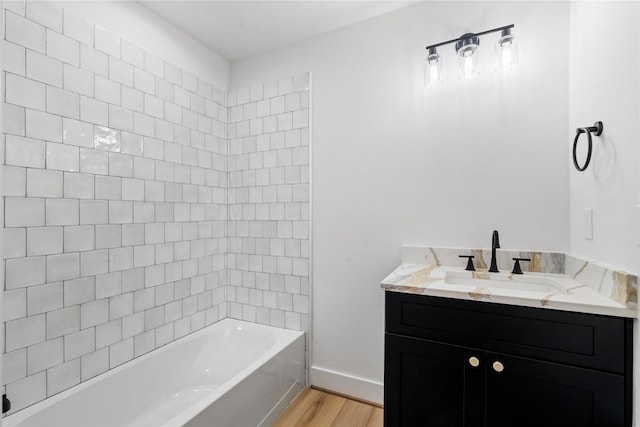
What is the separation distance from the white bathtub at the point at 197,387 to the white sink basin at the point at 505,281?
3.81 ft

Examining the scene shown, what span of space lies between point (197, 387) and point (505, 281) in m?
1.99

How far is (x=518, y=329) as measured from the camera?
53.0 inches

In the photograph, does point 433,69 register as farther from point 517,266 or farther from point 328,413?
point 328,413

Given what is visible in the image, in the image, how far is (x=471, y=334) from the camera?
1.42 metres

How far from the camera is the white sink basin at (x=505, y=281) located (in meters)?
1.64

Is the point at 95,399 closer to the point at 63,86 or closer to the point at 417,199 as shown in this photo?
the point at 63,86

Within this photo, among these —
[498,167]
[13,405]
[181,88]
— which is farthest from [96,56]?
[498,167]

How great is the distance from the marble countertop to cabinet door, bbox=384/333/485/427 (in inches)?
9.4

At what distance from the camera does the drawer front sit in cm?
122

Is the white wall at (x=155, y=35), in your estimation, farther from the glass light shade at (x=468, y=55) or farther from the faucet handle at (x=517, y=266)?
the faucet handle at (x=517, y=266)

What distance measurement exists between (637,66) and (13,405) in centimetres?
285

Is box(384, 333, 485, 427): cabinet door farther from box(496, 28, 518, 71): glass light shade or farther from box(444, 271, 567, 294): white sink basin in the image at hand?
box(496, 28, 518, 71): glass light shade

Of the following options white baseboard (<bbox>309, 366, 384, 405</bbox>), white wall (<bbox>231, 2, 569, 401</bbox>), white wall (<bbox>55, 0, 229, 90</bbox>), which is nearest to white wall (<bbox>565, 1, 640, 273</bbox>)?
white wall (<bbox>231, 2, 569, 401</bbox>)

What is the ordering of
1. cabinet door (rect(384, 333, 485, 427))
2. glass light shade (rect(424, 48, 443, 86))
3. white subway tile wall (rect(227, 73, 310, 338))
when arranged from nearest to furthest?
cabinet door (rect(384, 333, 485, 427)) → glass light shade (rect(424, 48, 443, 86)) → white subway tile wall (rect(227, 73, 310, 338))
